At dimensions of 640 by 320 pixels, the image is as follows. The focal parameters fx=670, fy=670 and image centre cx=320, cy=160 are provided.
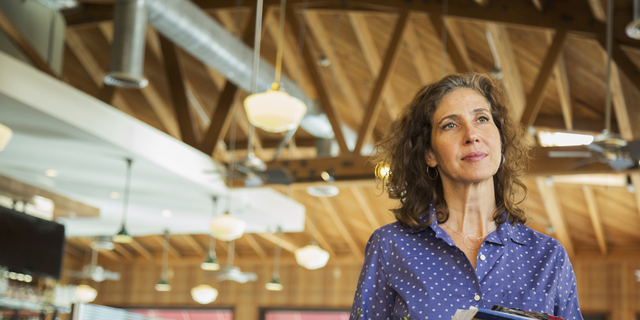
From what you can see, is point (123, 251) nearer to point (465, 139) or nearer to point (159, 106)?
point (159, 106)

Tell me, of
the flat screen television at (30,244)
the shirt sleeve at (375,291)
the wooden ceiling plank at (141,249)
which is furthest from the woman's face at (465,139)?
the wooden ceiling plank at (141,249)

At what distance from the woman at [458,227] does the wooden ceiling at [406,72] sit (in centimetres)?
567

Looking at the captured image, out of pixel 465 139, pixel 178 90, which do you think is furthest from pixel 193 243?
pixel 465 139

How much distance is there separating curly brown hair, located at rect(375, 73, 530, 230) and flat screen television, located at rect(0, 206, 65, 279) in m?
7.67

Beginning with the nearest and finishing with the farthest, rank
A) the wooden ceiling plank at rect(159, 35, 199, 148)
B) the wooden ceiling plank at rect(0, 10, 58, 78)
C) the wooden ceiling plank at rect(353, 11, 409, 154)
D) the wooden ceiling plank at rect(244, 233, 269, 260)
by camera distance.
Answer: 1. the wooden ceiling plank at rect(0, 10, 58, 78)
2. the wooden ceiling plank at rect(353, 11, 409, 154)
3. the wooden ceiling plank at rect(159, 35, 199, 148)
4. the wooden ceiling plank at rect(244, 233, 269, 260)

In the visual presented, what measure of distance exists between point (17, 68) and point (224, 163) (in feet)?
13.5

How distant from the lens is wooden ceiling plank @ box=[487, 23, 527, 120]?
8644 mm

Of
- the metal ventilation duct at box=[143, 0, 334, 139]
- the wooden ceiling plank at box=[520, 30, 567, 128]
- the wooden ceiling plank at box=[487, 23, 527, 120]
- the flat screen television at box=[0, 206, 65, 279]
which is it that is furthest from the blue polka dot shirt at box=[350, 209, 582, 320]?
the flat screen television at box=[0, 206, 65, 279]

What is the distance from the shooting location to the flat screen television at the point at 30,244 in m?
8.29

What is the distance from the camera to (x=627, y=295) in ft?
49.4

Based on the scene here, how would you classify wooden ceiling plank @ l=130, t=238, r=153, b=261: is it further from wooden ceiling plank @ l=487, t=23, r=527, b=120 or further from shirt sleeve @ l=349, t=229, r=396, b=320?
shirt sleeve @ l=349, t=229, r=396, b=320

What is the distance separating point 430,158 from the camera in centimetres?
166

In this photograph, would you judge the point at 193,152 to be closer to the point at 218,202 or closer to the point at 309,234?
the point at 218,202

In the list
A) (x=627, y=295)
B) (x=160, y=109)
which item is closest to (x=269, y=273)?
(x=160, y=109)
